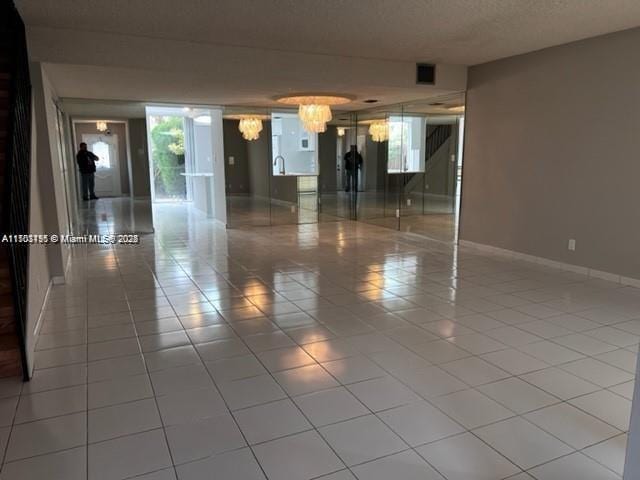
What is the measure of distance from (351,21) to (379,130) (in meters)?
4.68

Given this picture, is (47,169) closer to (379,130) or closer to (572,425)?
(572,425)

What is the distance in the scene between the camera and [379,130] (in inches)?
342

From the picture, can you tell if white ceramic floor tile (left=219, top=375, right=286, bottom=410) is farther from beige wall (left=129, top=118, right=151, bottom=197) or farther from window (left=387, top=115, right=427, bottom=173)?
beige wall (left=129, top=118, right=151, bottom=197)

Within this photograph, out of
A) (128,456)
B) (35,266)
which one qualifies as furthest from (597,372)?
(35,266)

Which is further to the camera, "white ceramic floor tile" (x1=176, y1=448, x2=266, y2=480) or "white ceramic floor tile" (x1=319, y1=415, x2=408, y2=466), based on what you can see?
"white ceramic floor tile" (x1=319, y1=415, x2=408, y2=466)

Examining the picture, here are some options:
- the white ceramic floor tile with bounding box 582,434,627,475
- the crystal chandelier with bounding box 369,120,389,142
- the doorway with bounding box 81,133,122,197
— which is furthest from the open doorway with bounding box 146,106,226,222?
the white ceramic floor tile with bounding box 582,434,627,475

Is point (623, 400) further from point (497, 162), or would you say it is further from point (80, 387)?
point (497, 162)

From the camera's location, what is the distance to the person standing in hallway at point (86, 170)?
10749 mm

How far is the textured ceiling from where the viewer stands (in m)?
3.65

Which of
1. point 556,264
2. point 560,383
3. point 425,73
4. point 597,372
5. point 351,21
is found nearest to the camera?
point 560,383

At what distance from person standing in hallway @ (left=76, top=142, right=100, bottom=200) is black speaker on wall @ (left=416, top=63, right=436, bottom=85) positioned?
8125mm

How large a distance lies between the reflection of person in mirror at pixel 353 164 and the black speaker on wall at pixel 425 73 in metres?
3.37

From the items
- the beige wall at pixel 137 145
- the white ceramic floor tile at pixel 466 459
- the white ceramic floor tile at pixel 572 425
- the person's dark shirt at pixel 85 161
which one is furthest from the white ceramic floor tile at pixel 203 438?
the beige wall at pixel 137 145

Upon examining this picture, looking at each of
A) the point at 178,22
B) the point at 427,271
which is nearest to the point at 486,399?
the point at 427,271
